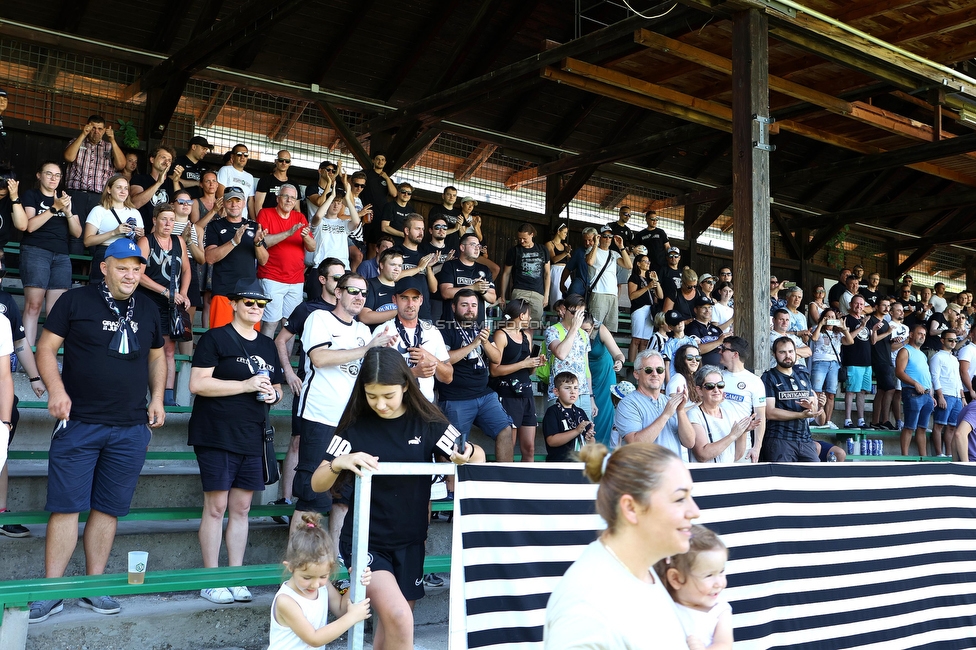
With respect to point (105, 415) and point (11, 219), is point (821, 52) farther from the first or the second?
point (11, 219)

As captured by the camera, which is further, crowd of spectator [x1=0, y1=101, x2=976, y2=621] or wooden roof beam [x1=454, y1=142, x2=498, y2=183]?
wooden roof beam [x1=454, y1=142, x2=498, y2=183]

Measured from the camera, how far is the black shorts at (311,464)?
15.2ft

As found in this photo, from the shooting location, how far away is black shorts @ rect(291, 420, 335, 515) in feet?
15.2

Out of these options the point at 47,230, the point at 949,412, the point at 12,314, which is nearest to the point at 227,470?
the point at 12,314

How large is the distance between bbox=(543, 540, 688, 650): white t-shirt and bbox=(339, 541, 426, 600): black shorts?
4.20ft

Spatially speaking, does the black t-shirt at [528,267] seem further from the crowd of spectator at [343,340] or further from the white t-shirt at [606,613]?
the white t-shirt at [606,613]

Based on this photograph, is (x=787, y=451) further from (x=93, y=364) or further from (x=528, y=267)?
(x=93, y=364)

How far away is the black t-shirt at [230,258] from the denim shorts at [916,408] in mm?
7324

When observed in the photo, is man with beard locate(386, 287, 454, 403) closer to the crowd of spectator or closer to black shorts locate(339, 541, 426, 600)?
the crowd of spectator

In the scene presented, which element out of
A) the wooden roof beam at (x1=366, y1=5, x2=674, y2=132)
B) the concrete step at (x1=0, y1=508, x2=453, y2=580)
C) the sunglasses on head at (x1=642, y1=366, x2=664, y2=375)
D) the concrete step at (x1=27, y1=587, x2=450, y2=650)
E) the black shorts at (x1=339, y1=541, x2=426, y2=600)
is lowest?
the concrete step at (x1=27, y1=587, x2=450, y2=650)

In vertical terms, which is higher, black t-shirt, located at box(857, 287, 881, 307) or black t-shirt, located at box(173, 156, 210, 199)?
black t-shirt, located at box(173, 156, 210, 199)

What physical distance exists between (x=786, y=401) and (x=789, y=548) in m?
3.00

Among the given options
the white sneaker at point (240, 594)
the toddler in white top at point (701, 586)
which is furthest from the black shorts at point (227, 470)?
the toddler in white top at point (701, 586)

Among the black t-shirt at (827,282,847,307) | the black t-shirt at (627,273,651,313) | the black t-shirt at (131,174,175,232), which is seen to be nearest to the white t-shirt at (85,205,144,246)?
the black t-shirt at (131,174,175,232)
